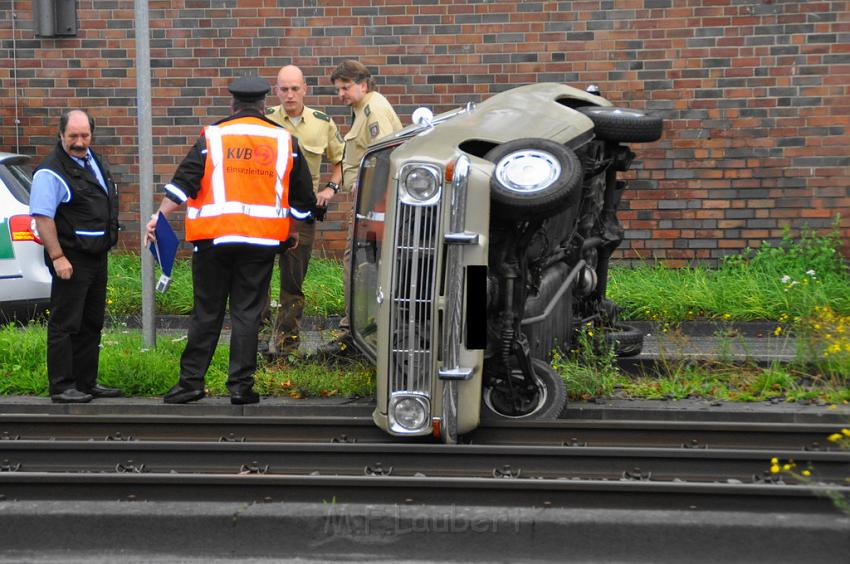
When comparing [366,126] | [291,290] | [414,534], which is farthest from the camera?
[291,290]

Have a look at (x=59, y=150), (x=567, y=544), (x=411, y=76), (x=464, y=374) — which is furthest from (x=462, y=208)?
(x=411, y=76)

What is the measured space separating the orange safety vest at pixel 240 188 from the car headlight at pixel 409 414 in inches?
64.4

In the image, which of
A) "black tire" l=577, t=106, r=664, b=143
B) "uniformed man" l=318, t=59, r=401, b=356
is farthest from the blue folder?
"black tire" l=577, t=106, r=664, b=143

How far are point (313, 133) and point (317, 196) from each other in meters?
0.52

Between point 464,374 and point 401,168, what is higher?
point 401,168

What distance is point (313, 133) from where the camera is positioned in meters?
9.37

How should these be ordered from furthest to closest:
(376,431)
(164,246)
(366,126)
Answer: (366,126) < (164,246) < (376,431)

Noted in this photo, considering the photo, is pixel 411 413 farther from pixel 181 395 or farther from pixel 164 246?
pixel 164 246

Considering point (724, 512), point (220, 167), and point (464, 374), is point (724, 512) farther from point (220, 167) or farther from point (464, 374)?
point (220, 167)

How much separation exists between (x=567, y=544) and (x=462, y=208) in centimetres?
179

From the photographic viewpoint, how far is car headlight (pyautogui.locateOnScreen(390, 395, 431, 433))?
6.18 meters

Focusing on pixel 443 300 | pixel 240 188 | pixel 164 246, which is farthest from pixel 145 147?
pixel 443 300

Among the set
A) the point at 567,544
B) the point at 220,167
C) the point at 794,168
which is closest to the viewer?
the point at 567,544

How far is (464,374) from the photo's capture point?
605cm
